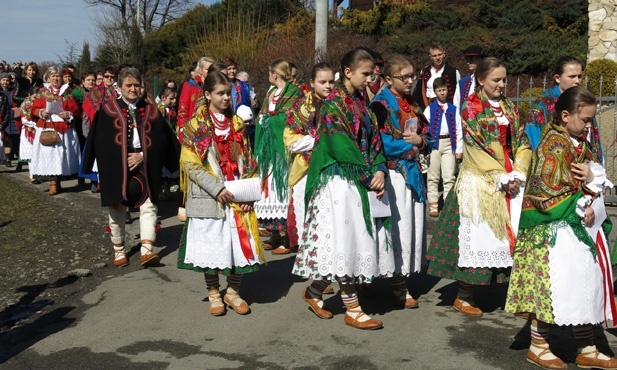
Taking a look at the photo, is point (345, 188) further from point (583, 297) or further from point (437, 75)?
point (437, 75)

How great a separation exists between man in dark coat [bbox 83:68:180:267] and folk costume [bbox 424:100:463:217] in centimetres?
364

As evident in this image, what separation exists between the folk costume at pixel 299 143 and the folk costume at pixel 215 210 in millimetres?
484

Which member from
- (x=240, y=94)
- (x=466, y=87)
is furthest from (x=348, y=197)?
(x=240, y=94)

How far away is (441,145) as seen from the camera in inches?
413

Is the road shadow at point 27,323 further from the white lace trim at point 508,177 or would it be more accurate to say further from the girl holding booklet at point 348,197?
the white lace trim at point 508,177

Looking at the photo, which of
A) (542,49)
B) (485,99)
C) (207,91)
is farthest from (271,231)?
(542,49)

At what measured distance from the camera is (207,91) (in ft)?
20.7

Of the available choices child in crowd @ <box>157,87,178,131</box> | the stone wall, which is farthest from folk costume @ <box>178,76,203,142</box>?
the stone wall

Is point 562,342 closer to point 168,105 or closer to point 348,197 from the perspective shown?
point 348,197

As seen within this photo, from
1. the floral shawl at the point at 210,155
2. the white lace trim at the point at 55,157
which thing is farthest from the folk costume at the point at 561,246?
the white lace trim at the point at 55,157

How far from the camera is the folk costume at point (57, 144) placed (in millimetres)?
12352

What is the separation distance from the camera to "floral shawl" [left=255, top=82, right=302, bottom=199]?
7.78 m

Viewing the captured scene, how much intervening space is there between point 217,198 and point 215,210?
114 mm

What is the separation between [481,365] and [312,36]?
17903mm
